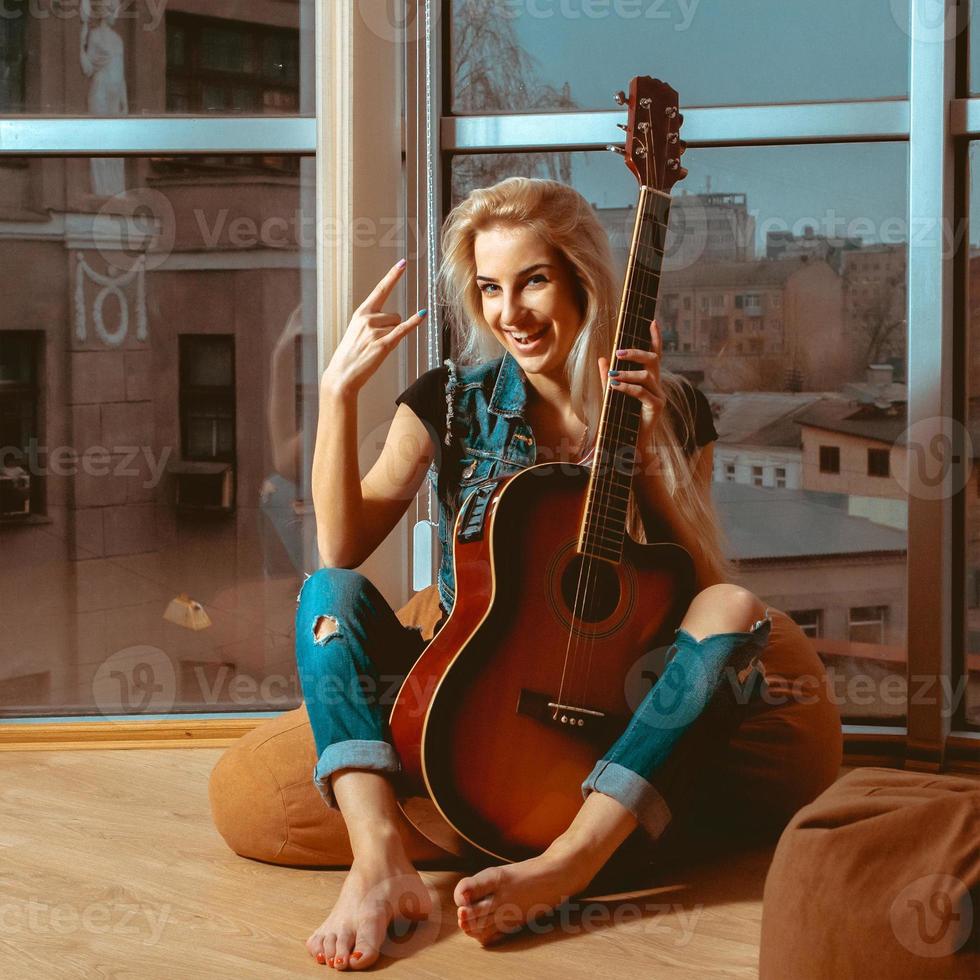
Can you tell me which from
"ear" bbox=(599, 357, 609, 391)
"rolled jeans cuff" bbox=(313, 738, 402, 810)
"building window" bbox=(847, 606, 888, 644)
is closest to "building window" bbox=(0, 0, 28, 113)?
"ear" bbox=(599, 357, 609, 391)

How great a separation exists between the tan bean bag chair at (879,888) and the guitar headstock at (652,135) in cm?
94

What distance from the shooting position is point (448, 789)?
1.61 metres

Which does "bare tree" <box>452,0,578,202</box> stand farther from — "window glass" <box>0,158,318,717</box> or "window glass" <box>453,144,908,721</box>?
"window glass" <box>0,158,318,717</box>

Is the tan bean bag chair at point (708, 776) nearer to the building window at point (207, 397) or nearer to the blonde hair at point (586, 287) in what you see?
the blonde hair at point (586, 287)

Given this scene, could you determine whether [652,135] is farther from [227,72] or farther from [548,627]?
[227,72]

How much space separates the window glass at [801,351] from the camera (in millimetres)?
2340

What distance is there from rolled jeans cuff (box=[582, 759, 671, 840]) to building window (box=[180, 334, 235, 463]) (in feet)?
4.32

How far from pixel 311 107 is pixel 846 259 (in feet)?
3.75

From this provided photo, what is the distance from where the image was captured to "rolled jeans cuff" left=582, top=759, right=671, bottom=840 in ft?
5.23

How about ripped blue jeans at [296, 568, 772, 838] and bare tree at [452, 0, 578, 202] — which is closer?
ripped blue jeans at [296, 568, 772, 838]

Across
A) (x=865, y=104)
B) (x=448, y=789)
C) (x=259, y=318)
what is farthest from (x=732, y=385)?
(x=448, y=789)
